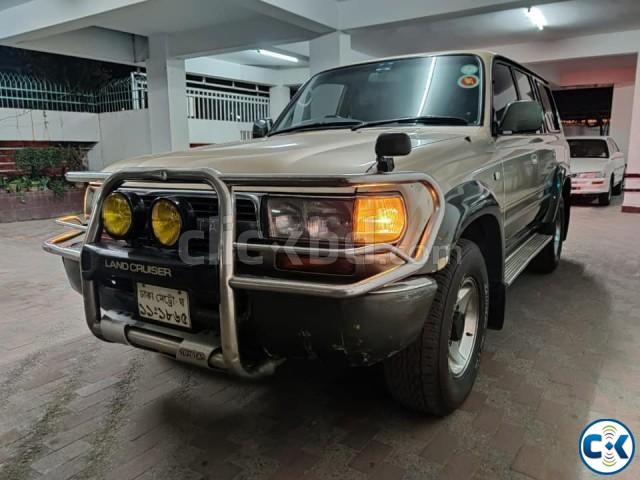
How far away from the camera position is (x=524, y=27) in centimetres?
942

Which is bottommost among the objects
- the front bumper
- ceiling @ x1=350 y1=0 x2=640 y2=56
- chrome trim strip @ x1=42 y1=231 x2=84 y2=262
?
the front bumper

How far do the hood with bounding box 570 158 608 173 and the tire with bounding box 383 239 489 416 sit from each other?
8.97 metres

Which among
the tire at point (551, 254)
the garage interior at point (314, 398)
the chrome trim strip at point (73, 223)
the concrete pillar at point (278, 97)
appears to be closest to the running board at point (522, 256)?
the tire at point (551, 254)

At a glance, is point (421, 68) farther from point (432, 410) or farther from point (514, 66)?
point (432, 410)

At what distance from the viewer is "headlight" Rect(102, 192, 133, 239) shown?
6.36ft

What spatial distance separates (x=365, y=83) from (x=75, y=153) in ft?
30.3

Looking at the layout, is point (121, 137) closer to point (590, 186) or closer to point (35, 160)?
point (35, 160)

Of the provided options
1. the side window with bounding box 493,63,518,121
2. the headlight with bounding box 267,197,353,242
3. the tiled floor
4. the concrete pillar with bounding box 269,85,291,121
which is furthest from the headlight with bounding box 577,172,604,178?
the headlight with bounding box 267,197,353,242

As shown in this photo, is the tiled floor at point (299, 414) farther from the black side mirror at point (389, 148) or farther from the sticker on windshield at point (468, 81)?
the sticker on windshield at point (468, 81)

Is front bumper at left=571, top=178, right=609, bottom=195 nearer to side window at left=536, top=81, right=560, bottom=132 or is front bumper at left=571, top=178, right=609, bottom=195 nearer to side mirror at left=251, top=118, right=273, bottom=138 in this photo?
side window at left=536, top=81, right=560, bottom=132

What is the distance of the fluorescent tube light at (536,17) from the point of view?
8258mm

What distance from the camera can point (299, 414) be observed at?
2.22 meters

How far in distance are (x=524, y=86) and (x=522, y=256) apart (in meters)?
1.30

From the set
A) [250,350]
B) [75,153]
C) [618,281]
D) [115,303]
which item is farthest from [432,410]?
[75,153]
